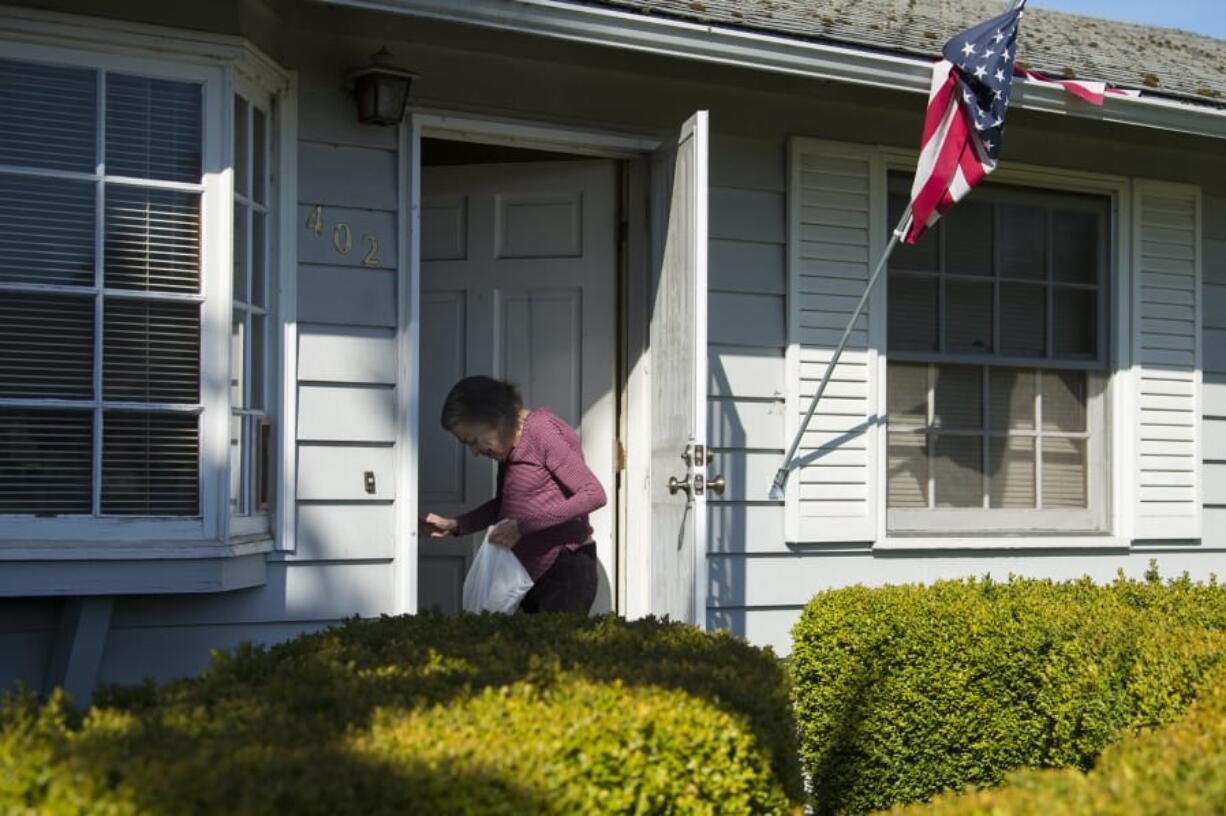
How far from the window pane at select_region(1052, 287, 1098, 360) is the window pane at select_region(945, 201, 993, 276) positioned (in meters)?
0.44

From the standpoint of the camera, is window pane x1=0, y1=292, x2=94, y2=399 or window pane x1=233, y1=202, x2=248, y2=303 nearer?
window pane x1=0, y1=292, x2=94, y2=399

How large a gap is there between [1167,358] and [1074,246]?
28.7 inches

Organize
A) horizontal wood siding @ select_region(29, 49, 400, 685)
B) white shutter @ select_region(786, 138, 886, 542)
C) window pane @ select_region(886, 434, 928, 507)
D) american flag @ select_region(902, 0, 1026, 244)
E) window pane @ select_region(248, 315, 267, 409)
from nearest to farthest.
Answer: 1. window pane @ select_region(248, 315, 267, 409)
2. horizontal wood siding @ select_region(29, 49, 400, 685)
3. american flag @ select_region(902, 0, 1026, 244)
4. white shutter @ select_region(786, 138, 886, 542)
5. window pane @ select_region(886, 434, 928, 507)

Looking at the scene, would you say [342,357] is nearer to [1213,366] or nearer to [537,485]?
[537,485]

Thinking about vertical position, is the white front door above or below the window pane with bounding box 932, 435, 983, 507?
above

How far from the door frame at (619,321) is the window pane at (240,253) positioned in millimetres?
647

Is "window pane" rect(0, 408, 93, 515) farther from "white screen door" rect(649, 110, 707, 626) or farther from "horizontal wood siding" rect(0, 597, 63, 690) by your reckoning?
"white screen door" rect(649, 110, 707, 626)

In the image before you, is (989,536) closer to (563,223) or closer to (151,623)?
(563,223)

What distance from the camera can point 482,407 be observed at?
5.95 metres

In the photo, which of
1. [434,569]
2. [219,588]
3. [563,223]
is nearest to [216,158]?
[219,588]

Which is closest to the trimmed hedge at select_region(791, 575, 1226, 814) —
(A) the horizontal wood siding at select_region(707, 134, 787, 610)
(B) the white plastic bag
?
(A) the horizontal wood siding at select_region(707, 134, 787, 610)

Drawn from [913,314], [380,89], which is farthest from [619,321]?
[380,89]

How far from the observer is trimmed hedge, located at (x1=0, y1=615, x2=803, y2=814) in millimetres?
2777

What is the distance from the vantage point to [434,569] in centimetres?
716
